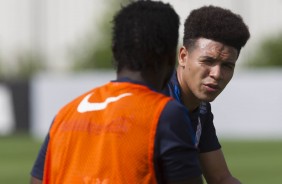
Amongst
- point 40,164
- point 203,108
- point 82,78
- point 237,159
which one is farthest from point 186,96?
point 82,78

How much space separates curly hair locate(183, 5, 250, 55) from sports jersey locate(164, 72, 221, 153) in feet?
1.02

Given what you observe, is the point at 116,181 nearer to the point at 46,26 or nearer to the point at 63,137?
the point at 63,137

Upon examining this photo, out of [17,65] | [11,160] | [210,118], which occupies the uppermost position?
[210,118]

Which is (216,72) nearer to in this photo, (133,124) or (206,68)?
(206,68)

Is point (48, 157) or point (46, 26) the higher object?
point (48, 157)

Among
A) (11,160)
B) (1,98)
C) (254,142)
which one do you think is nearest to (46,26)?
(1,98)

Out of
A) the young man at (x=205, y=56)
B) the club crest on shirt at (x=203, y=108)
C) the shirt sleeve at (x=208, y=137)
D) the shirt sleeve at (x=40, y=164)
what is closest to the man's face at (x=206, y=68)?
the young man at (x=205, y=56)

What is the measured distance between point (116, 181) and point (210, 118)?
251cm

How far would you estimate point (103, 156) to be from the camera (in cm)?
434

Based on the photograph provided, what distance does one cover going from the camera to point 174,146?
4246 mm

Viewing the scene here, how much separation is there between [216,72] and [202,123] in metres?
0.57

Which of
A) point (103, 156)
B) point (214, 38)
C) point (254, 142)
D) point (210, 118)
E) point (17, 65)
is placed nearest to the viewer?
point (103, 156)

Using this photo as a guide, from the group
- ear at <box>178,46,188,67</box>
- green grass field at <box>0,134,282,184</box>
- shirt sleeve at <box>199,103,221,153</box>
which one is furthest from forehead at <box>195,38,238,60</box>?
green grass field at <box>0,134,282,184</box>

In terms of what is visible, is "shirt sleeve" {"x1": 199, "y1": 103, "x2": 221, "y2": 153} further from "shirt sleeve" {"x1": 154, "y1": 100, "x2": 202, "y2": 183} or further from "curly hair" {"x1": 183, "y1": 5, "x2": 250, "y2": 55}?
"shirt sleeve" {"x1": 154, "y1": 100, "x2": 202, "y2": 183}
